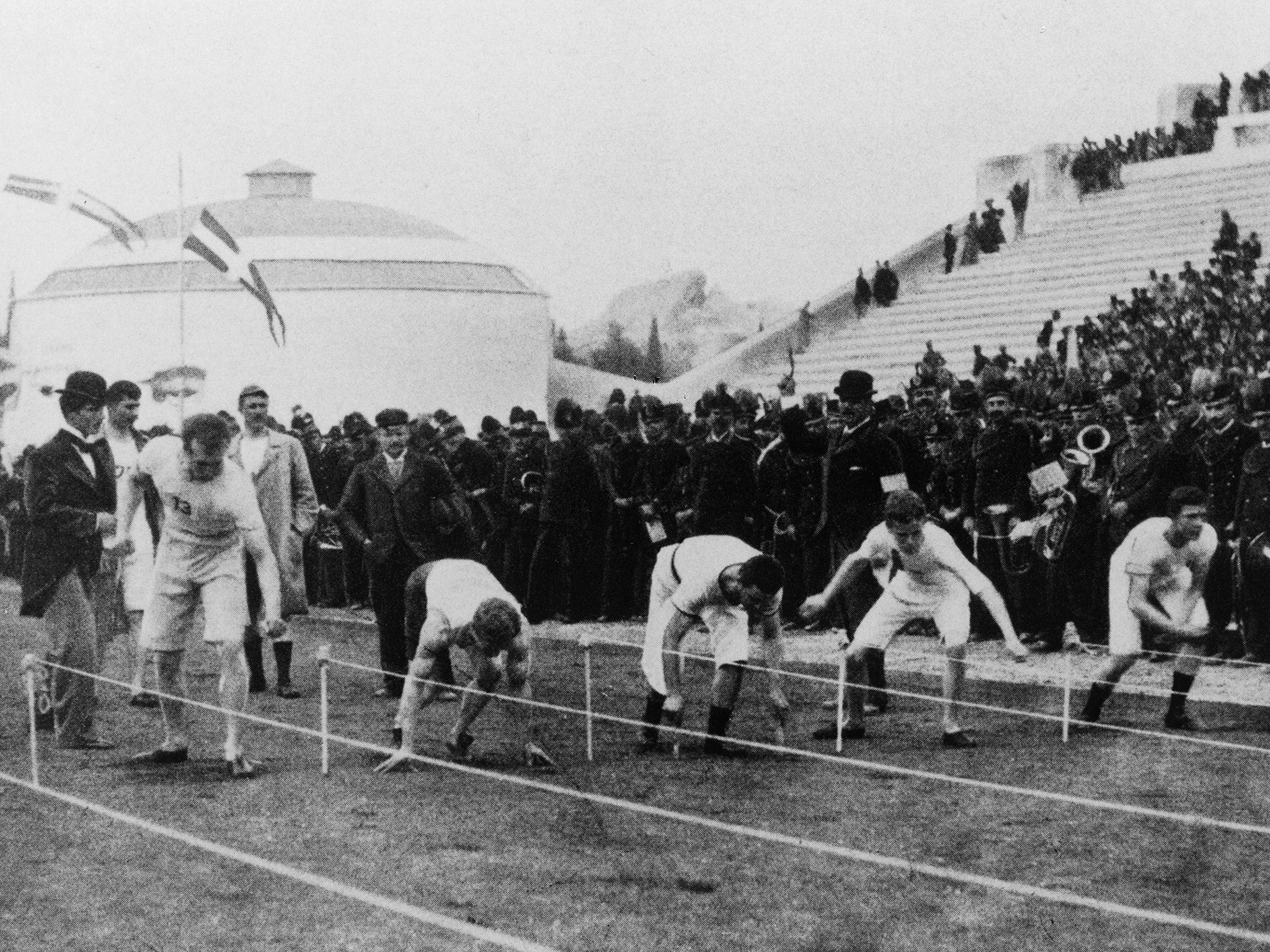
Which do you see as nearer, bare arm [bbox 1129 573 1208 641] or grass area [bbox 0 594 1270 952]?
grass area [bbox 0 594 1270 952]

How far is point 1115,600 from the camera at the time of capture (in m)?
12.3

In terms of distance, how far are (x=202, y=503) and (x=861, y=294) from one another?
73.1 feet

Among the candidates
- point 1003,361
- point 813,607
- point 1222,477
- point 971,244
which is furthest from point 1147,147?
point 813,607

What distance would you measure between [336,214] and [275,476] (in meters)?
32.4

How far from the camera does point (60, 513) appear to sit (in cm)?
1162

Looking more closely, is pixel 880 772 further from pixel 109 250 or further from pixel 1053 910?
pixel 109 250

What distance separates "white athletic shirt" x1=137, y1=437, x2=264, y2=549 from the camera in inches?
425

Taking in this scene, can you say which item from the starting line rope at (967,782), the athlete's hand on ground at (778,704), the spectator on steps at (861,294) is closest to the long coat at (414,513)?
the starting line rope at (967,782)

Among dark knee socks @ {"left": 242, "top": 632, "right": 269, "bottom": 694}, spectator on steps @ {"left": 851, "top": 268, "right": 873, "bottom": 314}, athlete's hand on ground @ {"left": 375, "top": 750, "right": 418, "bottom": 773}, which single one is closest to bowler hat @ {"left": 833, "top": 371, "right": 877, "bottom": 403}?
dark knee socks @ {"left": 242, "top": 632, "right": 269, "bottom": 694}

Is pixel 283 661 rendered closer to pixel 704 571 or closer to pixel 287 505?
pixel 287 505

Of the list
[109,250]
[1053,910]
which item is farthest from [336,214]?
[1053,910]

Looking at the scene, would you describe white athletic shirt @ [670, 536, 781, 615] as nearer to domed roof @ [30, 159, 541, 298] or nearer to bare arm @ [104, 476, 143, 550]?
bare arm @ [104, 476, 143, 550]

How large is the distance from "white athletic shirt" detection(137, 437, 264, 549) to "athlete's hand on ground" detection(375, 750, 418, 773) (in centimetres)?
134

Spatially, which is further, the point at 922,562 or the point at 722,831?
the point at 922,562
